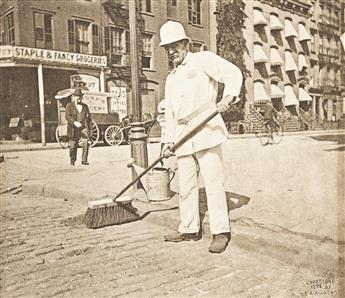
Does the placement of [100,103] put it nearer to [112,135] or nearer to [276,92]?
[112,135]

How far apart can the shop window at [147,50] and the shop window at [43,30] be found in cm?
87

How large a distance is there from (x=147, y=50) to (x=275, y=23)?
137cm

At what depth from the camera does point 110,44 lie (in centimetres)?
336

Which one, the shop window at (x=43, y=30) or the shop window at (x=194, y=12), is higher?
the shop window at (x=194, y=12)

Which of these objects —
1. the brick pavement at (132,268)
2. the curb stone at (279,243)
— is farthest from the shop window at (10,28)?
the curb stone at (279,243)

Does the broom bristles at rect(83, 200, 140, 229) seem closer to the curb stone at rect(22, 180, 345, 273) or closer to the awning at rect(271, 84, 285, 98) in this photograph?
the curb stone at rect(22, 180, 345, 273)

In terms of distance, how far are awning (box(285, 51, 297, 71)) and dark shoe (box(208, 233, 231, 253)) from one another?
3.69 feet

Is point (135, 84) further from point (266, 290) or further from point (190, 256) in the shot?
point (266, 290)

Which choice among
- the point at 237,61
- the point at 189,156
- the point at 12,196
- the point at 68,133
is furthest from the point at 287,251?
the point at 12,196

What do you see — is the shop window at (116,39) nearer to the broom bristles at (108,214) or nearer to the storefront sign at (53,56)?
the storefront sign at (53,56)

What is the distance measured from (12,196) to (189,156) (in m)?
2.71

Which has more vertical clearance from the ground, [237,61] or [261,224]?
[237,61]

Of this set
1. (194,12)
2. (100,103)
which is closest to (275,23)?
(194,12)

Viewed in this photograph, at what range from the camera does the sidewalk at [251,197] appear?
6.99 ft
